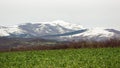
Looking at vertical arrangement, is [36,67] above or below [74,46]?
above

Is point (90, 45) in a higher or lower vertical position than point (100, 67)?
lower

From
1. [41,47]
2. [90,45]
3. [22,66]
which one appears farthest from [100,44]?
[22,66]

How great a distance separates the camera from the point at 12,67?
29969 mm

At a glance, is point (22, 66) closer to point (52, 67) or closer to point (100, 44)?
point (52, 67)

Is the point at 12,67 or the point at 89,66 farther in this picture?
the point at 12,67

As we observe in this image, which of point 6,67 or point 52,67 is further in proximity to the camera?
point 6,67

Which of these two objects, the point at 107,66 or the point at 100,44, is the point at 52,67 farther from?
the point at 100,44

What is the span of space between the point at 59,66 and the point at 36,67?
7.17ft

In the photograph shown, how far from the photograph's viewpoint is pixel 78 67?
26844mm

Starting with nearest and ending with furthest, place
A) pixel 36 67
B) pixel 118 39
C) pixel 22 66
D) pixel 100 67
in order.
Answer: pixel 100 67, pixel 36 67, pixel 22 66, pixel 118 39

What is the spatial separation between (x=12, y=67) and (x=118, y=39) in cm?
3938

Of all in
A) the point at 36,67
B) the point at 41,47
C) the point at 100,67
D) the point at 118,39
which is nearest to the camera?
the point at 100,67

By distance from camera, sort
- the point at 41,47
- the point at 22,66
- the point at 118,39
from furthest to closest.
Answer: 1. the point at 41,47
2. the point at 118,39
3. the point at 22,66

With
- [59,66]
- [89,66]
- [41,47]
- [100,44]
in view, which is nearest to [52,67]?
[59,66]
